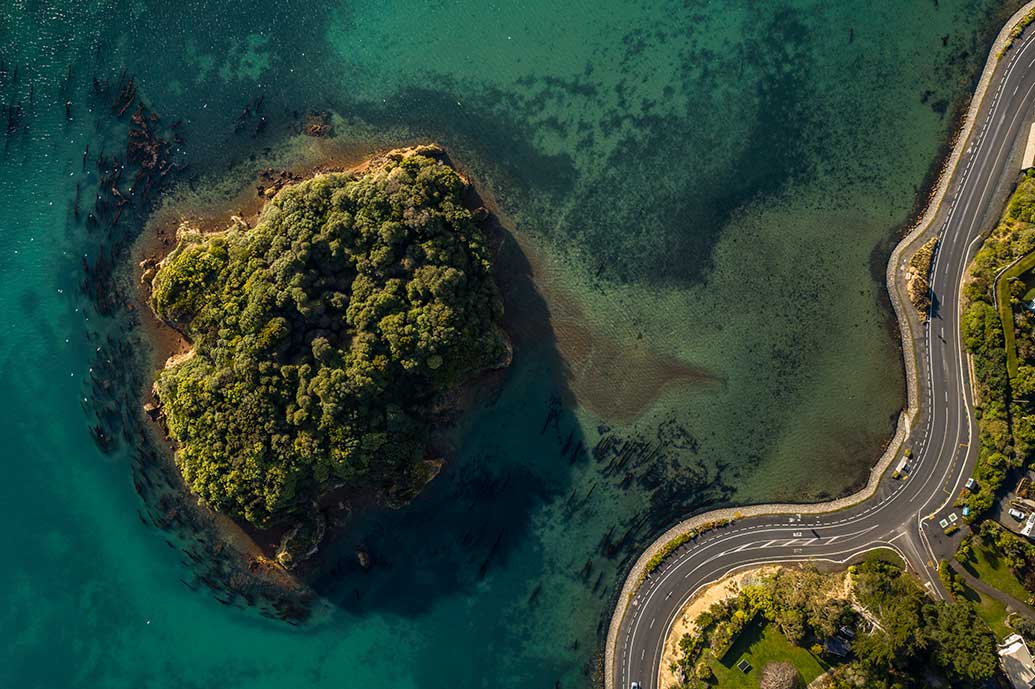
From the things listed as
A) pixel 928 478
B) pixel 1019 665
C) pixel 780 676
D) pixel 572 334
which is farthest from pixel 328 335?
pixel 1019 665

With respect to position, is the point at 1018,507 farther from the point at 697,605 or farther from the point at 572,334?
the point at 572,334

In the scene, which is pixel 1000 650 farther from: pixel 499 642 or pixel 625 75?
pixel 625 75

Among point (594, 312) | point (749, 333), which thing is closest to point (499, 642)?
point (594, 312)

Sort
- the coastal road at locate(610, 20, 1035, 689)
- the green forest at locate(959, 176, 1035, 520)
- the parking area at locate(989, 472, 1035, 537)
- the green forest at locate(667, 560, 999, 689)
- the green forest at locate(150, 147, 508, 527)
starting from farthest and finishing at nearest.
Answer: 1. the coastal road at locate(610, 20, 1035, 689)
2. the parking area at locate(989, 472, 1035, 537)
3. the green forest at locate(959, 176, 1035, 520)
4. the green forest at locate(150, 147, 508, 527)
5. the green forest at locate(667, 560, 999, 689)

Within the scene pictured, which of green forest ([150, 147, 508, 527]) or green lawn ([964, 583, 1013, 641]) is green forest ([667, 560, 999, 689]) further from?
green forest ([150, 147, 508, 527])

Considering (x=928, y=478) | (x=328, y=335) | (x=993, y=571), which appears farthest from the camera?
(x=928, y=478)

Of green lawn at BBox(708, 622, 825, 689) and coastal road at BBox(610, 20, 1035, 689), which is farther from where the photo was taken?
coastal road at BBox(610, 20, 1035, 689)

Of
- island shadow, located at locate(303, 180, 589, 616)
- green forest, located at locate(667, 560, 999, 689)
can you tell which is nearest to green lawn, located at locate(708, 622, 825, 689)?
green forest, located at locate(667, 560, 999, 689)
